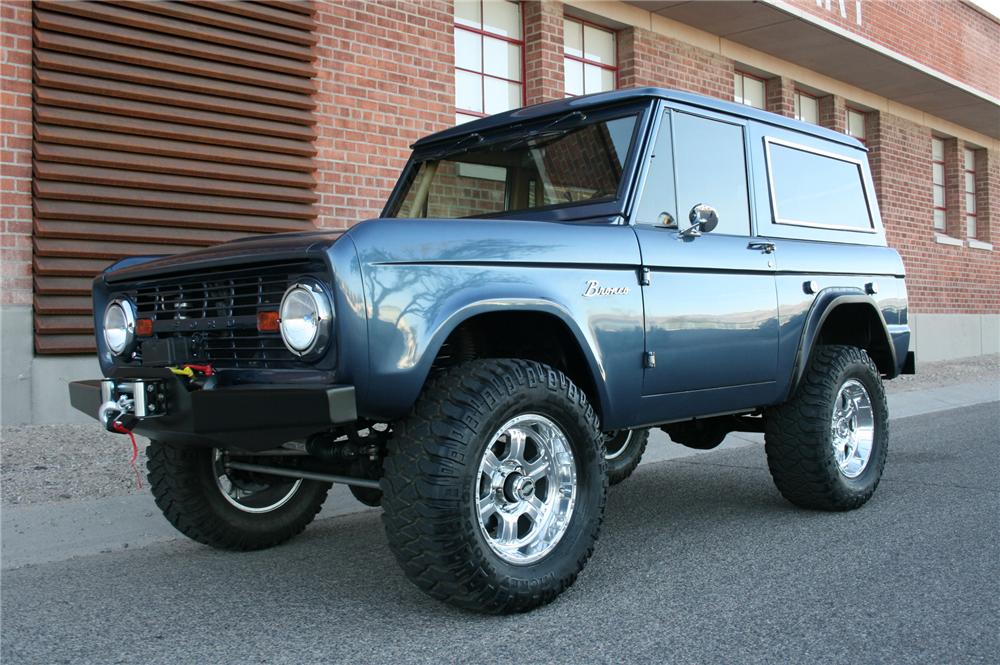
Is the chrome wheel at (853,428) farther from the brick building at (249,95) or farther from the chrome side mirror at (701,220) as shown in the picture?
the brick building at (249,95)

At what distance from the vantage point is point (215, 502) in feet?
14.2

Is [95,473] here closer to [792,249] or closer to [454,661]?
[454,661]

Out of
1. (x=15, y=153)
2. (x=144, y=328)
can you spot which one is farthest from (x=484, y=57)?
(x=144, y=328)

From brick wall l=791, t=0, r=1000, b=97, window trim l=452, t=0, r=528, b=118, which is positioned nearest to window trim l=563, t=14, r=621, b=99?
window trim l=452, t=0, r=528, b=118

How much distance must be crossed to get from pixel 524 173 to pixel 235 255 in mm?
1658

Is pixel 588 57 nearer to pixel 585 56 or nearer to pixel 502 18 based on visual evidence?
pixel 585 56

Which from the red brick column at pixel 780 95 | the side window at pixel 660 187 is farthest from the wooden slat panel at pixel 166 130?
the red brick column at pixel 780 95

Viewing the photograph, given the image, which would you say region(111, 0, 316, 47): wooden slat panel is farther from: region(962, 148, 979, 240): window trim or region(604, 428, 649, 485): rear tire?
region(962, 148, 979, 240): window trim

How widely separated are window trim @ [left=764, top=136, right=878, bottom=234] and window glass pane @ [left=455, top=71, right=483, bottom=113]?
4.84 metres

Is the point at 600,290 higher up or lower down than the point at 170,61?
lower down

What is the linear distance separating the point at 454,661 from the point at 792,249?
2.91 m

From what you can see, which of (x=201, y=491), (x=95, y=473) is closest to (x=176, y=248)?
(x=95, y=473)

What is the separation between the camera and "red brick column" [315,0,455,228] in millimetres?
8469

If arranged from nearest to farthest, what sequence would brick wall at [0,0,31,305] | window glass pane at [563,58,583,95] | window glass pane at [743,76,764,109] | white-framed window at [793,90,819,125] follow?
brick wall at [0,0,31,305], window glass pane at [563,58,583,95], window glass pane at [743,76,764,109], white-framed window at [793,90,819,125]
